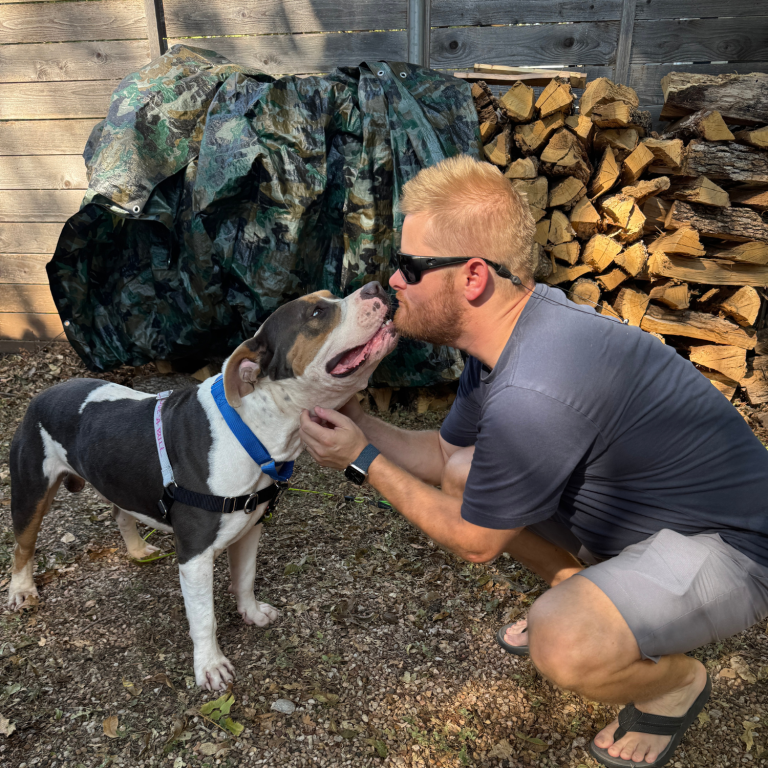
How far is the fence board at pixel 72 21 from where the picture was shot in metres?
5.11

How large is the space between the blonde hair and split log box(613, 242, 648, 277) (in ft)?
8.74

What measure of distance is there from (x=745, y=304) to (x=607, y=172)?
145cm

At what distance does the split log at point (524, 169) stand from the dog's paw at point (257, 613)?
3.24m

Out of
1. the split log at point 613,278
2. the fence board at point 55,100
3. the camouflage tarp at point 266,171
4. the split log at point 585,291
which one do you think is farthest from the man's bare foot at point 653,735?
the fence board at point 55,100

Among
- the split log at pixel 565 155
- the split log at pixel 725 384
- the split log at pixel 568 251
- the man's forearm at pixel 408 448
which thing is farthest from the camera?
the split log at pixel 725 384

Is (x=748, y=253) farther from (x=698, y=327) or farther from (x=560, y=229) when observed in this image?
(x=560, y=229)

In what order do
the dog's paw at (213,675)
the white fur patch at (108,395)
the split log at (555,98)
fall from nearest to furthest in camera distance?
the dog's paw at (213,675)
the white fur patch at (108,395)
the split log at (555,98)

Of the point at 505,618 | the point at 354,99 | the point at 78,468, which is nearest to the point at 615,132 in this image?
the point at 354,99

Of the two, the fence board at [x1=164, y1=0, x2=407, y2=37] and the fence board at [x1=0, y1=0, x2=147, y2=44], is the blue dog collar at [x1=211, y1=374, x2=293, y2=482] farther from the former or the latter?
the fence board at [x1=0, y1=0, x2=147, y2=44]

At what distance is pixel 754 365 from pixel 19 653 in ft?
17.0

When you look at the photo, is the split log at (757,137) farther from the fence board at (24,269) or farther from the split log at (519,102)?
the fence board at (24,269)

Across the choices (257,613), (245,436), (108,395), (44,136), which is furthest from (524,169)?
(44,136)

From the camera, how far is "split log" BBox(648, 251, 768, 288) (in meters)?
4.55

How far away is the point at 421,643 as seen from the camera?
105 inches
